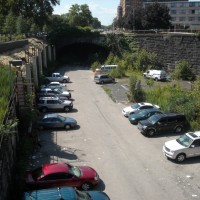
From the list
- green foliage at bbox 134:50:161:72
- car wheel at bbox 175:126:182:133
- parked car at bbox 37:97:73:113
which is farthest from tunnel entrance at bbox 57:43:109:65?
→ car wheel at bbox 175:126:182:133

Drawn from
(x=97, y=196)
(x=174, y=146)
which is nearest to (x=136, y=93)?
(x=174, y=146)

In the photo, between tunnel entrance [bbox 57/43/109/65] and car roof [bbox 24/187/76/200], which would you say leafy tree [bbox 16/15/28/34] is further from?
car roof [bbox 24/187/76/200]

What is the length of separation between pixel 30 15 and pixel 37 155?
45664 millimetres

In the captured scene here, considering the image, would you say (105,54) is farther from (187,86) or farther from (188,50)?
(187,86)

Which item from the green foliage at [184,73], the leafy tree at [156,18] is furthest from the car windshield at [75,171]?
the leafy tree at [156,18]

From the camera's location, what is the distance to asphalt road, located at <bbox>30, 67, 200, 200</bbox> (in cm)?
1670

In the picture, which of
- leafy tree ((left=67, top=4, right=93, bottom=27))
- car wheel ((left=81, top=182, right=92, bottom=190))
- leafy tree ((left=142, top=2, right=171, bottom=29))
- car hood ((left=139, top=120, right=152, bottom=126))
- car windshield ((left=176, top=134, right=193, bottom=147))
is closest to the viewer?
car wheel ((left=81, top=182, right=92, bottom=190))

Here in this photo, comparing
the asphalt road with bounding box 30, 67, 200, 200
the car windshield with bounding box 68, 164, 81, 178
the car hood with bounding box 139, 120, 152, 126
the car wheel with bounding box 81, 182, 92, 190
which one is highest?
the car hood with bounding box 139, 120, 152, 126

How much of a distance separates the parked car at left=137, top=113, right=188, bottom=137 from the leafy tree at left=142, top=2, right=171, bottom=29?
50.7m

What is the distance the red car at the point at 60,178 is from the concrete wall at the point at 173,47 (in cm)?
3233

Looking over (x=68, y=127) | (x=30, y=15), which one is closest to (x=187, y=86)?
(x=68, y=127)

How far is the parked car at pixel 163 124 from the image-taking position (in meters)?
23.9

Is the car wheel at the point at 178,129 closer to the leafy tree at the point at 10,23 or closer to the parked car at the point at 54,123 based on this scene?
the parked car at the point at 54,123

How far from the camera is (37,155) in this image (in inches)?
818
